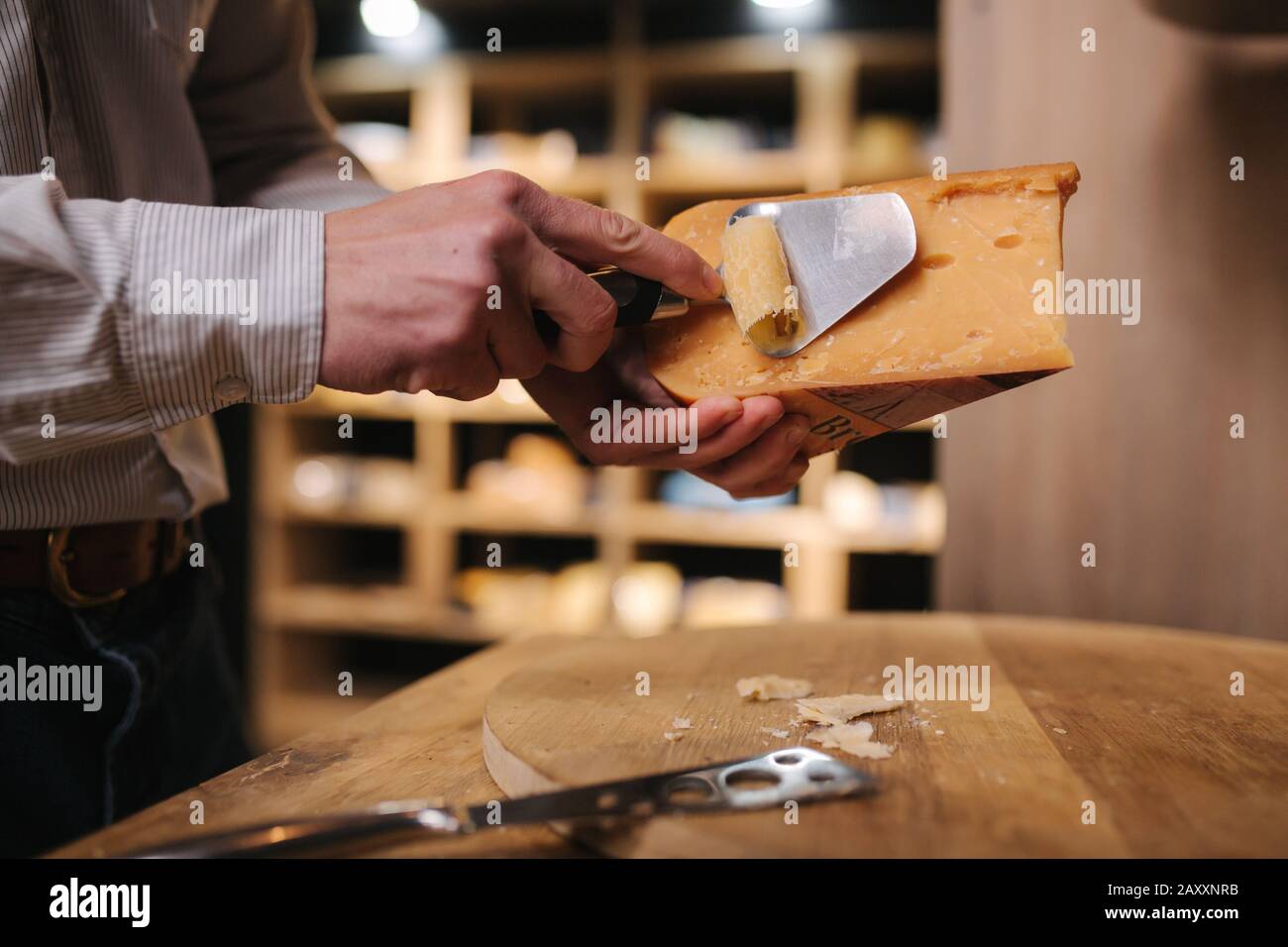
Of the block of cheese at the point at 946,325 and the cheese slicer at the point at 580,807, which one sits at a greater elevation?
the block of cheese at the point at 946,325

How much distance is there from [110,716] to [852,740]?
690 millimetres

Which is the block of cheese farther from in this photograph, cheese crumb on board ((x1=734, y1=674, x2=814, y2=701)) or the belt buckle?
the belt buckle

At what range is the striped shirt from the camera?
64cm

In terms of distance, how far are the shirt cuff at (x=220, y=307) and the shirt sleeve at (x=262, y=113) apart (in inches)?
17.4

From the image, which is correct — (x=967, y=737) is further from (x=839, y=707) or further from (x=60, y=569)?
(x=60, y=569)

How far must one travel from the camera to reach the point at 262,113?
1.17m

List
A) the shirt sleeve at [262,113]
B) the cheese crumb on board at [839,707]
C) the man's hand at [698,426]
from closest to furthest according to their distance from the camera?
the cheese crumb on board at [839,707], the man's hand at [698,426], the shirt sleeve at [262,113]

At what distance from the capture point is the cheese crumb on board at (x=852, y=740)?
717mm

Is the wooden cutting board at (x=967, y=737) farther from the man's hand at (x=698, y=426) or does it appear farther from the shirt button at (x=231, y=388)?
the shirt button at (x=231, y=388)

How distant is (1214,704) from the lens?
0.86 metres

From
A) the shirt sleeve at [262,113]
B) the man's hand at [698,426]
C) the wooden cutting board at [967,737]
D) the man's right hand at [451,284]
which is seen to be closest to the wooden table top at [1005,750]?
the wooden cutting board at [967,737]

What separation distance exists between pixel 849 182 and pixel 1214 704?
6.65ft
